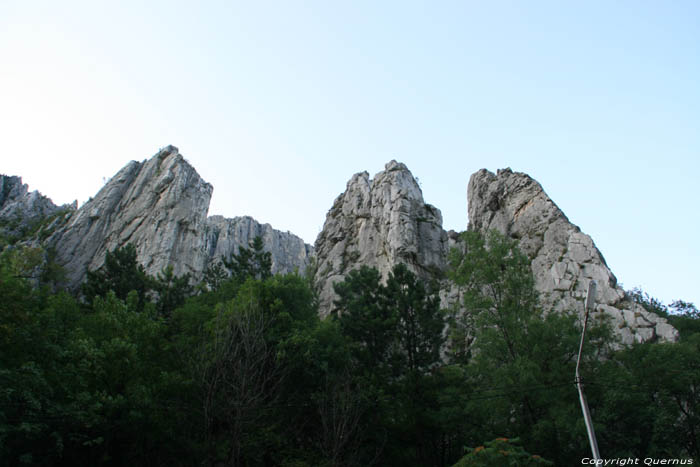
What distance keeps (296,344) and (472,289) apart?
8082mm

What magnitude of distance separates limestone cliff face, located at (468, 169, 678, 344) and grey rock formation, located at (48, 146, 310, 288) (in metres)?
31.2

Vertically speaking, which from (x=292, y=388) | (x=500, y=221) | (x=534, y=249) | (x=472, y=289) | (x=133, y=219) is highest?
(x=133, y=219)

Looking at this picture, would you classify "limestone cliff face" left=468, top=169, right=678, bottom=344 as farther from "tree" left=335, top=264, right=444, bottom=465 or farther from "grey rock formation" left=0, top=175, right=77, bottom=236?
"grey rock formation" left=0, top=175, right=77, bottom=236

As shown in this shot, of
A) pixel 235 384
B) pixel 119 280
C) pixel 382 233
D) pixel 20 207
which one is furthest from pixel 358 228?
pixel 20 207

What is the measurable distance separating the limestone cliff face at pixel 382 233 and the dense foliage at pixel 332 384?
22.7 meters

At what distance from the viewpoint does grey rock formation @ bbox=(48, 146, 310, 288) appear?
52938 millimetres

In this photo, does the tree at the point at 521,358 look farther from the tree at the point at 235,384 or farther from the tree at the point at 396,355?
the tree at the point at 235,384

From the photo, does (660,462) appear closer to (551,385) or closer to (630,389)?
(630,389)

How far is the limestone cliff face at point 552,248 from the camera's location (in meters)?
27.2

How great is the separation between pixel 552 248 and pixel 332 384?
23601 mm

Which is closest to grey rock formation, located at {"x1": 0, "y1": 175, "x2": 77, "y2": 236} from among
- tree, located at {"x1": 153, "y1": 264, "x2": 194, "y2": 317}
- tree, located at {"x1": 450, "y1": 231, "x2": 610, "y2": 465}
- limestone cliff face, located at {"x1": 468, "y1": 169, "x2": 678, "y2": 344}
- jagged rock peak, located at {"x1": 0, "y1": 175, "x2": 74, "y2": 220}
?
jagged rock peak, located at {"x1": 0, "y1": 175, "x2": 74, "y2": 220}

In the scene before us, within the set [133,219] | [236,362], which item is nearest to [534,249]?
[236,362]

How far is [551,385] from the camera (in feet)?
55.9

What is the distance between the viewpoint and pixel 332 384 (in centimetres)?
1834
